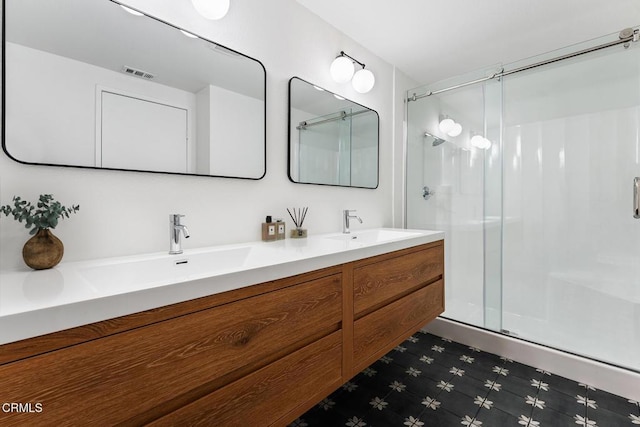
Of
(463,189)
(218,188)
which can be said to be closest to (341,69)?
(218,188)

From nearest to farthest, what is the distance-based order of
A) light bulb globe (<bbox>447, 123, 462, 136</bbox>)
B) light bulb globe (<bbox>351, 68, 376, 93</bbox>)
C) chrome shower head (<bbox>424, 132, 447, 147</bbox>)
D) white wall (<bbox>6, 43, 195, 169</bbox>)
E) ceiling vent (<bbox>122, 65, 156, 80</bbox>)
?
1. white wall (<bbox>6, 43, 195, 169</bbox>)
2. ceiling vent (<bbox>122, 65, 156, 80</bbox>)
3. light bulb globe (<bbox>351, 68, 376, 93</bbox>)
4. light bulb globe (<bbox>447, 123, 462, 136</bbox>)
5. chrome shower head (<bbox>424, 132, 447, 147</bbox>)

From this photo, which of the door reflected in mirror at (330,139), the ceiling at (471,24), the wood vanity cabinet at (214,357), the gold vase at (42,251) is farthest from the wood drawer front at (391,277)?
the ceiling at (471,24)

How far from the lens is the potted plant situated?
2.80 ft

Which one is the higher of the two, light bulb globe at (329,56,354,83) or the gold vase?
light bulb globe at (329,56,354,83)

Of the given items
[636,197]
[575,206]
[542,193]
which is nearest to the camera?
[636,197]

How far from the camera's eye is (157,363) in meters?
0.68

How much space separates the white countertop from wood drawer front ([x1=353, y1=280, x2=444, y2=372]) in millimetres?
307

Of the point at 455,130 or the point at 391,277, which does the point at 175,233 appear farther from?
the point at 455,130

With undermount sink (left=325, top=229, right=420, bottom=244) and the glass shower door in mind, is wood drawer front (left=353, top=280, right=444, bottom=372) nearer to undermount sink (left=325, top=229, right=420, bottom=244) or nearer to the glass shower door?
undermount sink (left=325, top=229, right=420, bottom=244)

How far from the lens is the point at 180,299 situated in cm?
71

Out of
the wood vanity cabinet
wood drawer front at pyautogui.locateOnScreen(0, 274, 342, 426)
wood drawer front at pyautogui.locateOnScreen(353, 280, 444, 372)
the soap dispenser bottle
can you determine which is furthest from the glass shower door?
wood drawer front at pyautogui.locateOnScreen(0, 274, 342, 426)

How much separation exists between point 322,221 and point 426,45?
1.51 m

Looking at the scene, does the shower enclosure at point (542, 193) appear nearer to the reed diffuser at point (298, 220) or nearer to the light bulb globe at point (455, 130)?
the light bulb globe at point (455, 130)

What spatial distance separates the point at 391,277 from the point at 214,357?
2.98ft
